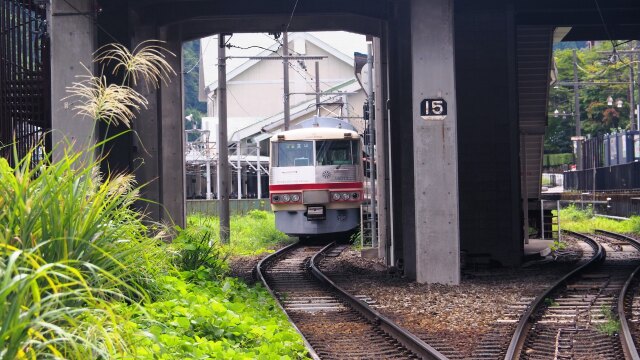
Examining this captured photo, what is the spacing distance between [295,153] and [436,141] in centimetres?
1037

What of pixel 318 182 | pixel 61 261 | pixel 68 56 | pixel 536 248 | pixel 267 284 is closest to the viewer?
pixel 61 261

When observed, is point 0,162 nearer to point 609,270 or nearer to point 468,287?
point 468,287

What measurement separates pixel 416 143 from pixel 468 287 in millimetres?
2341

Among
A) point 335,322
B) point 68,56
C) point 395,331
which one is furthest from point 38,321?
point 68,56

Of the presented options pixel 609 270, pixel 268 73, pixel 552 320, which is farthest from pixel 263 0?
pixel 268 73

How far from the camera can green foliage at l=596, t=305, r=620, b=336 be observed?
33.6 ft

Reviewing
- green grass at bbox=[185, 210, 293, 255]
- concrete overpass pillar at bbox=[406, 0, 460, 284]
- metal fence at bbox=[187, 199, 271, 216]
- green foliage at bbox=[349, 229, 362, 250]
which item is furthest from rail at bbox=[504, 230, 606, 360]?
metal fence at bbox=[187, 199, 271, 216]

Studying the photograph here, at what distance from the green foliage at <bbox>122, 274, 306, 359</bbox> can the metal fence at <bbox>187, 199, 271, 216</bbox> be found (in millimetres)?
27624

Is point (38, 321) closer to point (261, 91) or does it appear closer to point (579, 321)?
point (579, 321)

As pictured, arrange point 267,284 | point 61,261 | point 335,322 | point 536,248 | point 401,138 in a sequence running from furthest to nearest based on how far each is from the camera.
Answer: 1. point 536,248
2. point 401,138
3. point 267,284
4. point 335,322
5. point 61,261

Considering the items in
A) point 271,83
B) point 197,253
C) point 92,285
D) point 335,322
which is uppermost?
point 271,83

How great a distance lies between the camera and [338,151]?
83.4ft

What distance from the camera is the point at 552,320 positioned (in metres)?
11.6

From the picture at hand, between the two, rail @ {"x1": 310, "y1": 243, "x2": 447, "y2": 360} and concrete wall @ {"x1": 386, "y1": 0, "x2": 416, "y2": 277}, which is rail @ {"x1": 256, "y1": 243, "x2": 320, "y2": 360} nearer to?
rail @ {"x1": 310, "y1": 243, "x2": 447, "y2": 360}
